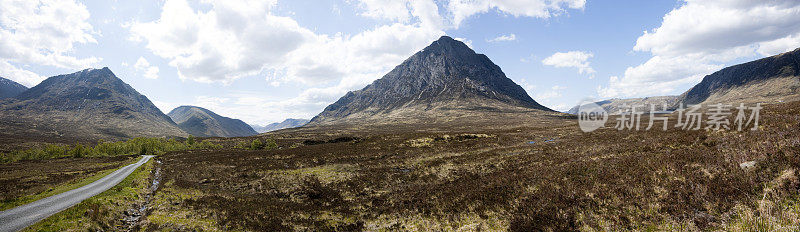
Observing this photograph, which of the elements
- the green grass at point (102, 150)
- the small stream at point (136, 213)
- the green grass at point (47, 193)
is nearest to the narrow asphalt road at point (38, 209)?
the green grass at point (47, 193)

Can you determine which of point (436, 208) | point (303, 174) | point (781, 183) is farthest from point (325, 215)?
point (781, 183)

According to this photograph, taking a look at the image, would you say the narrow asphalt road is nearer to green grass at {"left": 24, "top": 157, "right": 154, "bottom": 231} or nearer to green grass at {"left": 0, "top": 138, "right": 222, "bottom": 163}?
green grass at {"left": 24, "top": 157, "right": 154, "bottom": 231}

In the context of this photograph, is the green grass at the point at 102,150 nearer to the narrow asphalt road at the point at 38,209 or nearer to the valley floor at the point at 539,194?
the narrow asphalt road at the point at 38,209

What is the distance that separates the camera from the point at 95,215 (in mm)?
16250

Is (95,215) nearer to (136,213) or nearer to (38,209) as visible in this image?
(136,213)

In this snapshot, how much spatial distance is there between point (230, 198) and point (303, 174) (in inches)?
352

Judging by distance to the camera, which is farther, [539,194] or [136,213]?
[136,213]

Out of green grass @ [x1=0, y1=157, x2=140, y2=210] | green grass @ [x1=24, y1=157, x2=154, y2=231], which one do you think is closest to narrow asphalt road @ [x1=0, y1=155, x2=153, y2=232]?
green grass @ [x1=0, y1=157, x2=140, y2=210]

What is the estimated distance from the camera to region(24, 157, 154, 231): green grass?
14750 millimetres

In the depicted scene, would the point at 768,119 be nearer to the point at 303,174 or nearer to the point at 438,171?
the point at 438,171

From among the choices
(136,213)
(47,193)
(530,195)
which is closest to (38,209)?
(136,213)

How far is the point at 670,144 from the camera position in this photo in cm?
2308

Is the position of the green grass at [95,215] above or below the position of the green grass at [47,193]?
below

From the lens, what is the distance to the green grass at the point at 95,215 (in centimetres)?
1475
